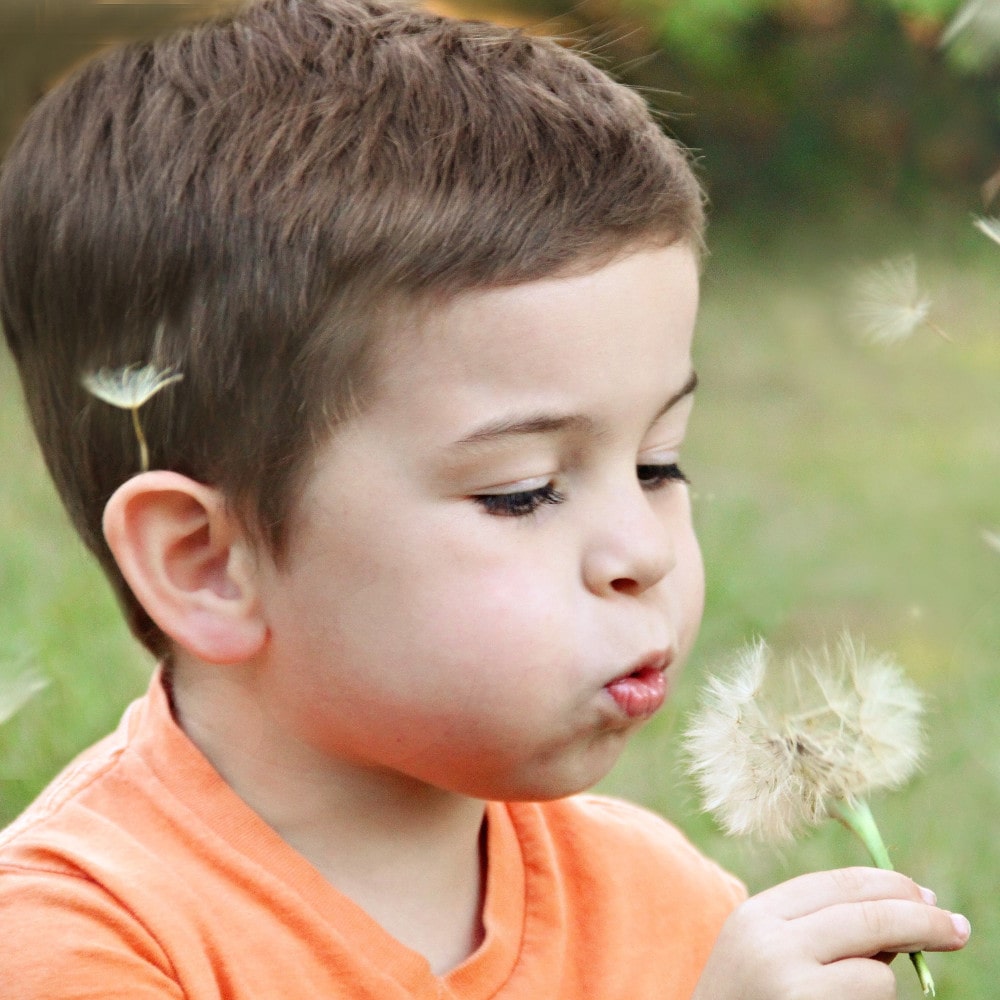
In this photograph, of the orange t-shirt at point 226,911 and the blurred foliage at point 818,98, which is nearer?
the orange t-shirt at point 226,911

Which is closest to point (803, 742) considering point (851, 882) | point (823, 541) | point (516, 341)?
point (851, 882)

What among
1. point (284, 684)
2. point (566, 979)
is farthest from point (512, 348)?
point (566, 979)

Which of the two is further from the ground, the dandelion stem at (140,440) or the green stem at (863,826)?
the dandelion stem at (140,440)

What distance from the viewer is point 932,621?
3.24 metres

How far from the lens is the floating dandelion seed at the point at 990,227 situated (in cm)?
123

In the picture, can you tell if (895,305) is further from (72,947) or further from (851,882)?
(72,947)

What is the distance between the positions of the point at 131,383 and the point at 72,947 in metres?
0.43

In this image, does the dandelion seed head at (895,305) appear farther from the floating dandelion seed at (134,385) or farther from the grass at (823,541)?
the floating dandelion seed at (134,385)

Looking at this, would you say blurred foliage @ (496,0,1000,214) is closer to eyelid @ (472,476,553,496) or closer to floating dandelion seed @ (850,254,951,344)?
floating dandelion seed @ (850,254,951,344)

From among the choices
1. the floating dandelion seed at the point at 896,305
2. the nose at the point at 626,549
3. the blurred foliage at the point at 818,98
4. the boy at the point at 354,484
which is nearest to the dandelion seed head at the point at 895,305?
the floating dandelion seed at the point at 896,305

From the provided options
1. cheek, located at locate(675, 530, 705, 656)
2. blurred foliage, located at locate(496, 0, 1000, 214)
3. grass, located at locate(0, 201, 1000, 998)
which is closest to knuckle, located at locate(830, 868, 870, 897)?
grass, located at locate(0, 201, 1000, 998)

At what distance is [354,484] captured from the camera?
1.23 meters

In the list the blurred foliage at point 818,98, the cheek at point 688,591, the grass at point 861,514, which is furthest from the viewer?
the blurred foliage at point 818,98

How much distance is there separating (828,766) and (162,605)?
0.52 meters
